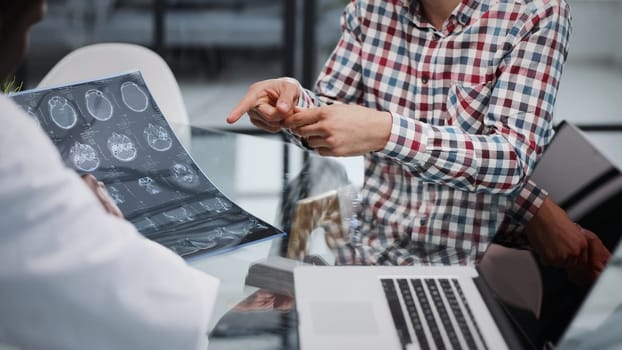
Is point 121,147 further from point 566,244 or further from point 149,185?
point 566,244

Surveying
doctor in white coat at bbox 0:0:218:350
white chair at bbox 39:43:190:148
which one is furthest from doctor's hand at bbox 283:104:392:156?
white chair at bbox 39:43:190:148

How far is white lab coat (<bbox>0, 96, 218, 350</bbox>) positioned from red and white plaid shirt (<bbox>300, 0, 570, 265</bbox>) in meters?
0.60

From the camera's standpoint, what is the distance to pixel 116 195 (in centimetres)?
143

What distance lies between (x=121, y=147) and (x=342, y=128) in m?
0.44

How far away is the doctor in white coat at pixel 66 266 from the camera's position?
72cm

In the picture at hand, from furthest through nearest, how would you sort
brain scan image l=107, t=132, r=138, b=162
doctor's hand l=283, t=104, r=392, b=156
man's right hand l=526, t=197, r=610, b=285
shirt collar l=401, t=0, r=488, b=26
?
1. shirt collar l=401, t=0, r=488, b=26
2. brain scan image l=107, t=132, r=138, b=162
3. doctor's hand l=283, t=104, r=392, b=156
4. man's right hand l=526, t=197, r=610, b=285

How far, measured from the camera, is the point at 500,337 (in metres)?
1.06

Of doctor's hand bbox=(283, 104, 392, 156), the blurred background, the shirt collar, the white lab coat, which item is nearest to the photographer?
the white lab coat

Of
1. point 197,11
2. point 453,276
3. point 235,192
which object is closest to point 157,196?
point 235,192

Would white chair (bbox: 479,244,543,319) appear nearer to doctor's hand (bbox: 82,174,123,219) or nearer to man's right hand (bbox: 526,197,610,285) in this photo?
man's right hand (bbox: 526,197,610,285)

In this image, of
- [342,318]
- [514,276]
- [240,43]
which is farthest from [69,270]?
[240,43]

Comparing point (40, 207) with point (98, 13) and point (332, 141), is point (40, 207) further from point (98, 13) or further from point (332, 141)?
point (98, 13)

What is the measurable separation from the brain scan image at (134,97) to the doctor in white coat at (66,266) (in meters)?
0.72

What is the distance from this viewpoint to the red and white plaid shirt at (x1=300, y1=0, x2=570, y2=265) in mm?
1466
